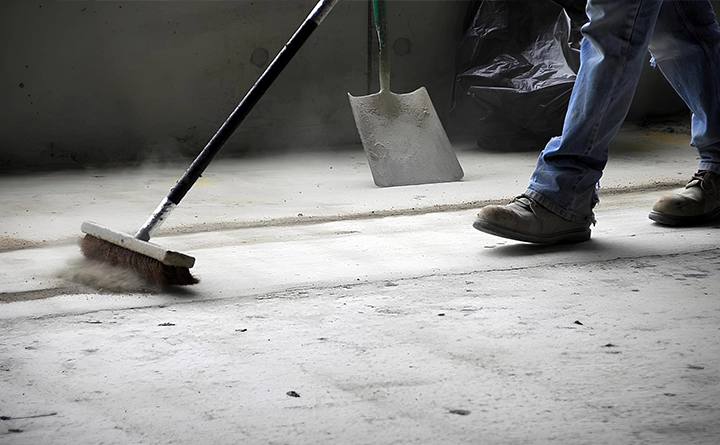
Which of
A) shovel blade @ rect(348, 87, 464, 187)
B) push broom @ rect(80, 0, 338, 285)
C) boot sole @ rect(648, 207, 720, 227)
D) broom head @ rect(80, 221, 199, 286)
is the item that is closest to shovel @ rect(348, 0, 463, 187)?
shovel blade @ rect(348, 87, 464, 187)

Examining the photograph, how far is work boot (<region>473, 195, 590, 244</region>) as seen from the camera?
2.05 m

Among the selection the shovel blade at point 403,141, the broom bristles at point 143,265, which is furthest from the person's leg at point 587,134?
the shovel blade at point 403,141

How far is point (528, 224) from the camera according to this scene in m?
2.06

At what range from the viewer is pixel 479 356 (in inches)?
52.9

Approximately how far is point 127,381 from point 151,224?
2.37ft

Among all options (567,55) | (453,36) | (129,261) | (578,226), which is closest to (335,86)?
(453,36)

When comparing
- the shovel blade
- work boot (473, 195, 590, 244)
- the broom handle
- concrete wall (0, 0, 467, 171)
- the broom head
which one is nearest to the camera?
the broom head

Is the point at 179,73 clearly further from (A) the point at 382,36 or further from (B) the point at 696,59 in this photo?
(B) the point at 696,59

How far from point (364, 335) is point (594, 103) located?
933 millimetres

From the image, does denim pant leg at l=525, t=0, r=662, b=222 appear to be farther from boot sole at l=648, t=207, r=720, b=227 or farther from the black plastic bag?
the black plastic bag

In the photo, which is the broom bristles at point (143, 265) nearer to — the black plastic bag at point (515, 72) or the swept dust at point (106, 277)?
the swept dust at point (106, 277)

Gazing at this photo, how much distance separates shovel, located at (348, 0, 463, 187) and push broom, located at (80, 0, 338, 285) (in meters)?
1.15

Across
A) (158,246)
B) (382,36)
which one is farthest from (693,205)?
(382,36)

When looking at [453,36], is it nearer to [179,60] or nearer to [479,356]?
[179,60]
